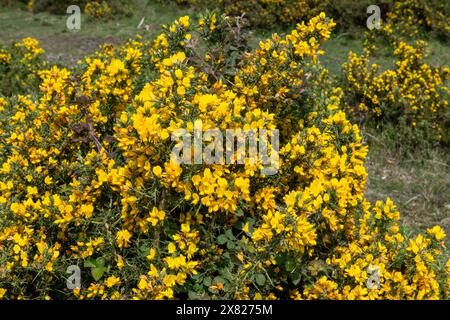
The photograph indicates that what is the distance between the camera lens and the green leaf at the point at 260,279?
1.89m

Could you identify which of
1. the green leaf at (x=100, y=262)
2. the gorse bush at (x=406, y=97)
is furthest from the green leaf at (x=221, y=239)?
the gorse bush at (x=406, y=97)

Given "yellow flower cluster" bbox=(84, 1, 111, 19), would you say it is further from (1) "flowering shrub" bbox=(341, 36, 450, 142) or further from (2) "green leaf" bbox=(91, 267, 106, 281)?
(2) "green leaf" bbox=(91, 267, 106, 281)

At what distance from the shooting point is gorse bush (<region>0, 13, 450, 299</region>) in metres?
1.88

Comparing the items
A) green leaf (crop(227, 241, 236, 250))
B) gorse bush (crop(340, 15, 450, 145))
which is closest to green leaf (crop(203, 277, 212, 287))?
green leaf (crop(227, 241, 236, 250))

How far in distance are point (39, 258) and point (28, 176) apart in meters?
0.54

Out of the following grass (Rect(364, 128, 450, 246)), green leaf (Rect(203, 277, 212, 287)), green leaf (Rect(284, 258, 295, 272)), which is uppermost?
green leaf (Rect(284, 258, 295, 272))

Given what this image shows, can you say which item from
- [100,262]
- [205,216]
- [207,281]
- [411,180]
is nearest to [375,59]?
[411,180]

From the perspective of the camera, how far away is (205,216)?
2.13 metres

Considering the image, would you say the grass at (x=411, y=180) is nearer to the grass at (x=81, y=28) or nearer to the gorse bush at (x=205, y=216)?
the gorse bush at (x=205, y=216)

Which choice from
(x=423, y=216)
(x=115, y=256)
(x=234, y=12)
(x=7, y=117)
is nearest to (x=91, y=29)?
(x=234, y=12)

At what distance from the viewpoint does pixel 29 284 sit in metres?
2.17

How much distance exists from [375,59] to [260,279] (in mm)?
6418

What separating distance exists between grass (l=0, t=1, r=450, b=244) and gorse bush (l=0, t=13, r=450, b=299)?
Result: 126cm

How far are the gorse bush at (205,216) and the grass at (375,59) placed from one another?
49.7 inches
